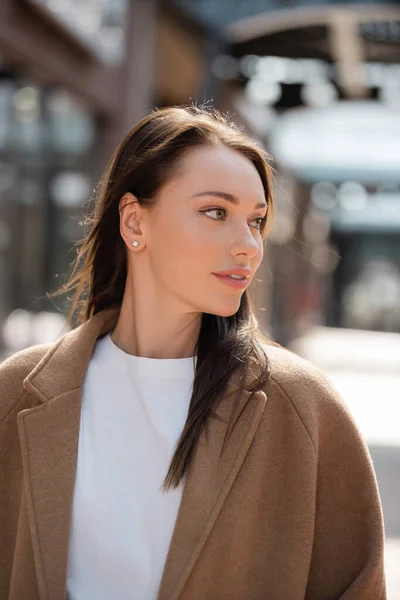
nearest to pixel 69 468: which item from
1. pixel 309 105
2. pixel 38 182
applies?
pixel 38 182

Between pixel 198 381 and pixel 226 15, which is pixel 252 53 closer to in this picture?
pixel 226 15

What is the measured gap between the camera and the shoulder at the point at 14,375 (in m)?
2.51

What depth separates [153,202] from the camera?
245cm

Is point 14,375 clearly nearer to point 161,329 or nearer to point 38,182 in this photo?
point 161,329

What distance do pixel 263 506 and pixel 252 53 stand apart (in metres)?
15.3

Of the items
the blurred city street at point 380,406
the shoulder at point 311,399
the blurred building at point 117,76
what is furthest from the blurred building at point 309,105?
the blurred city street at point 380,406

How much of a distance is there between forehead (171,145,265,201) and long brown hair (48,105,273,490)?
3cm

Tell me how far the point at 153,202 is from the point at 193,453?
24.9 inches

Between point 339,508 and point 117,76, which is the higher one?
point 117,76

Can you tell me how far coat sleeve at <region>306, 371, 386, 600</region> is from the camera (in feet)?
7.59

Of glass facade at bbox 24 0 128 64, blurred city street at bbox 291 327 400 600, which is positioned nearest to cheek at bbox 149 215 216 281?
blurred city street at bbox 291 327 400 600

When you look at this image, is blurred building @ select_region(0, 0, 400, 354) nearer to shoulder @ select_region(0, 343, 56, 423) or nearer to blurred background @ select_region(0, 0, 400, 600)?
blurred background @ select_region(0, 0, 400, 600)

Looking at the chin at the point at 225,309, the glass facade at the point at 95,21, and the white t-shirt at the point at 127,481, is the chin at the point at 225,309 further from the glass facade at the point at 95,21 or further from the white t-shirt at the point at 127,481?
the glass facade at the point at 95,21

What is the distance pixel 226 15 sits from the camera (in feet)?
50.2
